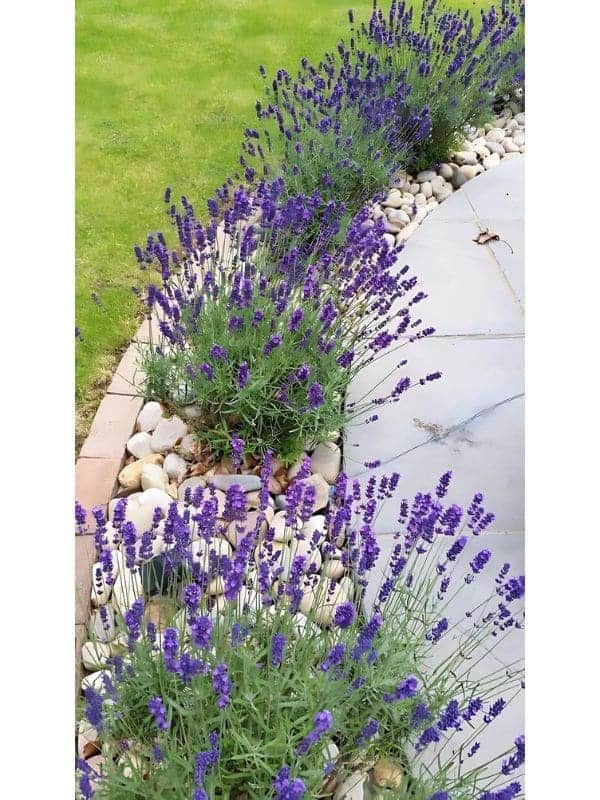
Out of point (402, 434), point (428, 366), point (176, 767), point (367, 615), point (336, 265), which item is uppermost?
point (336, 265)

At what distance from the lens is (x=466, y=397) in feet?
8.58

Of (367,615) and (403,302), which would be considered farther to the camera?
(403,302)

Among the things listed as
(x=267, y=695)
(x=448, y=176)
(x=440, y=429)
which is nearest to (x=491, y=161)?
(x=448, y=176)

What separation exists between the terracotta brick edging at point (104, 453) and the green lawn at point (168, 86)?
0.96 meters

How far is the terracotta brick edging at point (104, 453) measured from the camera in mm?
1916

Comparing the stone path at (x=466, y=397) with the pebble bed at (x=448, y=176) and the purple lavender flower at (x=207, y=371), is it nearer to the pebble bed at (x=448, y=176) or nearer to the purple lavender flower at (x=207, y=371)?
the pebble bed at (x=448, y=176)

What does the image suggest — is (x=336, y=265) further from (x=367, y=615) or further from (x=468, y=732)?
(x=468, y=732)

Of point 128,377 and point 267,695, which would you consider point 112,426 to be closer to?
point 128,377

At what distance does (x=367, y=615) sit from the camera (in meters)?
1.83

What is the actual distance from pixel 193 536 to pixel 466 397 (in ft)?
3.66

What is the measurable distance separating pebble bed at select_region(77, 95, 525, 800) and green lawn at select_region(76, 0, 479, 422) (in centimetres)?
129

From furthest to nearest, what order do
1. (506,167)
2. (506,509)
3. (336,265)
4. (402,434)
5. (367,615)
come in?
1. (506,167)
2. (336,265)
3. (402,434)
4. (506,509)
5. (367,615)
